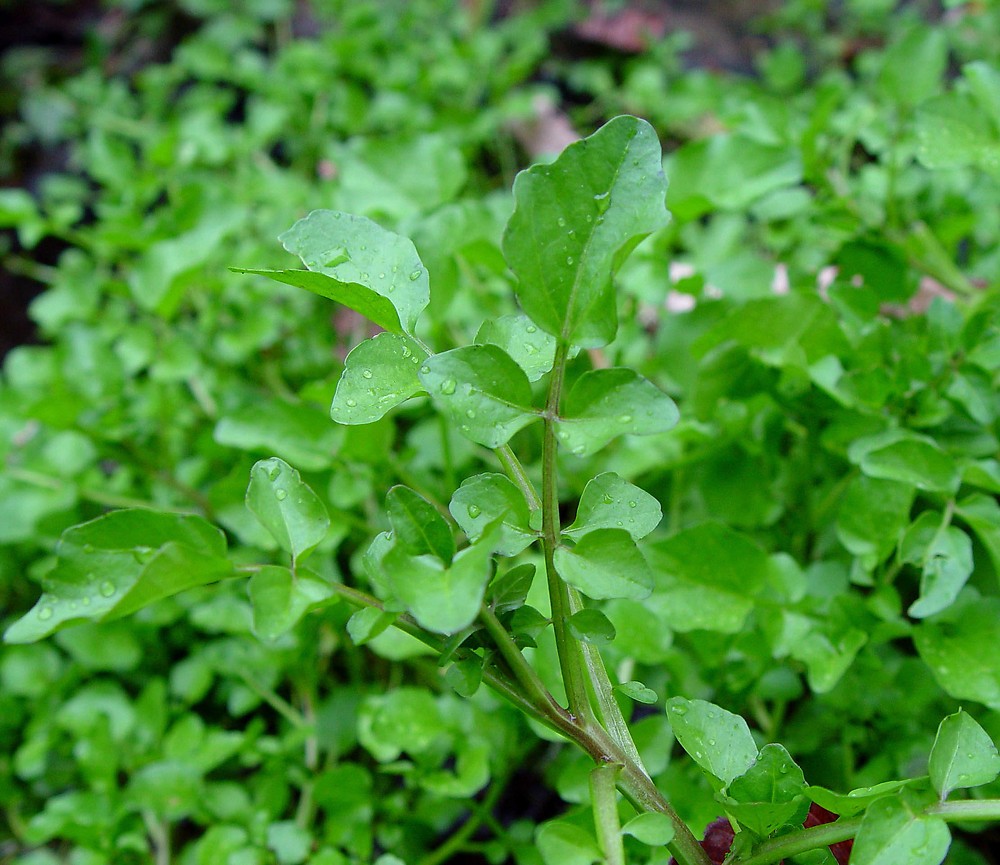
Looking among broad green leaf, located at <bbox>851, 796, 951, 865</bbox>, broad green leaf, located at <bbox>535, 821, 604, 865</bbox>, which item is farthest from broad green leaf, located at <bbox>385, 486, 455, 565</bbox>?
broad green leaf, located at <bbox>851, 796, 951, 865</bbox>

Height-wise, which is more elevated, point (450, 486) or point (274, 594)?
point (274, 594)

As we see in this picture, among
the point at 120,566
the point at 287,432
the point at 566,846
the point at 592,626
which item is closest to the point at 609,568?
the point at 592,626

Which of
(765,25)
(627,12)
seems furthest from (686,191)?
(765,25)

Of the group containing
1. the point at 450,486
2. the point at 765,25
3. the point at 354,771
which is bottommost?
the point at 354,771

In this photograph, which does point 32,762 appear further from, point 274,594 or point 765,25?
point 765,25

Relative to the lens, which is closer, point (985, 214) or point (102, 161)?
point (985, 214)

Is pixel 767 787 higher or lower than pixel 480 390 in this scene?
lower

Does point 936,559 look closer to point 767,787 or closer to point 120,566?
point 767,787
